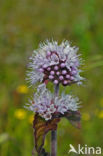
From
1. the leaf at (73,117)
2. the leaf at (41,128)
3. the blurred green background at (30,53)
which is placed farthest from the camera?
the blurred green background at (30,53)

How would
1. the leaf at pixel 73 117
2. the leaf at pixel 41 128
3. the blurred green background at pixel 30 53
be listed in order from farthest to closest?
the blurred green background at pixel 30 53 < the leaf at pixel 73 117 < the leaf at pixel 41 128

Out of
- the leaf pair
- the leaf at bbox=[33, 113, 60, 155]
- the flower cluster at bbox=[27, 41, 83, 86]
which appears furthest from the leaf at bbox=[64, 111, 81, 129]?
the flower cluster at bbox=[27, 41, 83, 86]

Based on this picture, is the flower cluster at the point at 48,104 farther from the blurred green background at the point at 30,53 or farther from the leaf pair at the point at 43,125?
the blurred green background at the point at 30,53

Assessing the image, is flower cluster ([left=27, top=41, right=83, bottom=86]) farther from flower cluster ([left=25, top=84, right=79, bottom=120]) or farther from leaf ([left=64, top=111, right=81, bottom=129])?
leaf ([left=64, top=111, right=81, bottom=129])

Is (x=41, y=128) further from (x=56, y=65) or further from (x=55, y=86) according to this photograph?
(x=56, y=65)

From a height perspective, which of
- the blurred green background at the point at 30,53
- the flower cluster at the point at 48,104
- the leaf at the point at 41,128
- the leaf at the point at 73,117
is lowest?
the leaf at the point at 41,128

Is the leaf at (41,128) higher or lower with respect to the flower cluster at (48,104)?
lower

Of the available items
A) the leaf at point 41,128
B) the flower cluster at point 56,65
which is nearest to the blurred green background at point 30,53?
the flower cluster at point 56,65
